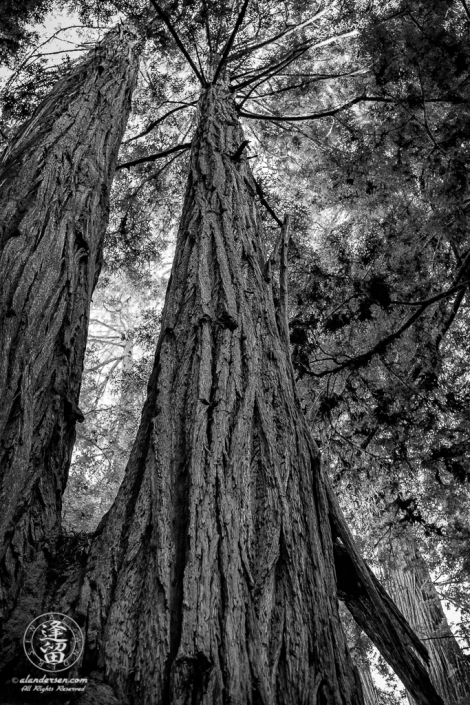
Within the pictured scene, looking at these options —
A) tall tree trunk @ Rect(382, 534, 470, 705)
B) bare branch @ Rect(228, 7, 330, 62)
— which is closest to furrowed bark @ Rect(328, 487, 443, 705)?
tall tree trunk @ Rect(382, 534, 470, 705)

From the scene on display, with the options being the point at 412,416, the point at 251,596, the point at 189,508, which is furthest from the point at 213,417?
the point at 412,416

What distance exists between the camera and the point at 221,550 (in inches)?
54.9

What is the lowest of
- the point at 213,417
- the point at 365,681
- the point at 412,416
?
the point at 365,681

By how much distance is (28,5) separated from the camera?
489 cm

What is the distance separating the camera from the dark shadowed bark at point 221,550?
4.01 feet

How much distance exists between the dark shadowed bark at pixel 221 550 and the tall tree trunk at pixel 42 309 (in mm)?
229

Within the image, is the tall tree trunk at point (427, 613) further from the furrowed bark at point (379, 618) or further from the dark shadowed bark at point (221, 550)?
the dark shadowed bark at point (221, 550)

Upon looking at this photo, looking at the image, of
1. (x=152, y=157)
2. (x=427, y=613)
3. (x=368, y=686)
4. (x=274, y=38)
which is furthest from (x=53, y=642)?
(x=274, y=38)

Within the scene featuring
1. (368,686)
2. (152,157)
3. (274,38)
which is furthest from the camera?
(368,686)

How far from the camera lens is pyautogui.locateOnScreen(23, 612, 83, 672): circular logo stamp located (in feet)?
4.10

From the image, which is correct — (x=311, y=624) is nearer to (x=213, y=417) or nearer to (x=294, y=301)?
(x=213, y=417)

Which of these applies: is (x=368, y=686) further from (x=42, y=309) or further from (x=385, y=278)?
(x=42, y=309)

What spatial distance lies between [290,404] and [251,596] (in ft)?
2.48

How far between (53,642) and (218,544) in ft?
1.47
